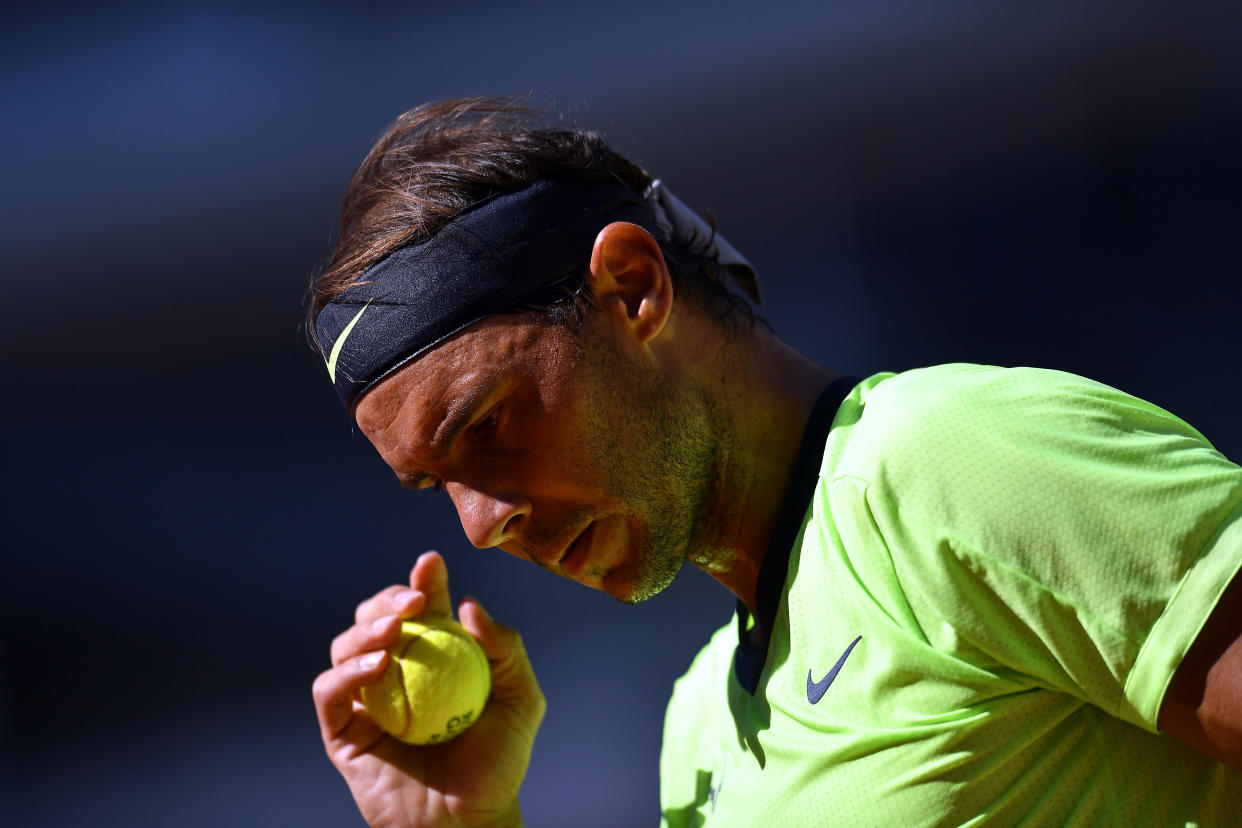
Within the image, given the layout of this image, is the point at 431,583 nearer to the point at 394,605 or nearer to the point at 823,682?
the point at 394,605

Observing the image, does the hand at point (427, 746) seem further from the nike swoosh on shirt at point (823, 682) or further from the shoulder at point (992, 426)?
the shoulder at point (992, 426)

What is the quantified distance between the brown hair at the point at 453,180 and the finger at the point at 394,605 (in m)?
0.51

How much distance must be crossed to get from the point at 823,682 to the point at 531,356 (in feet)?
A: 1.86

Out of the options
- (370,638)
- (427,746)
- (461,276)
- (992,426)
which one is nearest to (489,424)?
(461,276)

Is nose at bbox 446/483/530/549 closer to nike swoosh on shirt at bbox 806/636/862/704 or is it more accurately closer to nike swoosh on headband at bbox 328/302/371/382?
nike swoosh on headband at bbox 328/302/371/382

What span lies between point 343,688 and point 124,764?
259 cm

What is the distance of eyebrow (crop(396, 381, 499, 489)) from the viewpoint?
133 centimetres

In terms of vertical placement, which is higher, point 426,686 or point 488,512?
point 488,512

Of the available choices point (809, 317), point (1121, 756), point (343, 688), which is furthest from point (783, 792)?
point (809, 317)

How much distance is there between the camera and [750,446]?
4.65 feet

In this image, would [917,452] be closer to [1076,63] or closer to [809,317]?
[809,317]

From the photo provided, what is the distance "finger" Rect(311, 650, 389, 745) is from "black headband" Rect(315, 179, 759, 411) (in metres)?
0.46

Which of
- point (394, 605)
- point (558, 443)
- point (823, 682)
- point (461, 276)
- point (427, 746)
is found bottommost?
point (427, 746)

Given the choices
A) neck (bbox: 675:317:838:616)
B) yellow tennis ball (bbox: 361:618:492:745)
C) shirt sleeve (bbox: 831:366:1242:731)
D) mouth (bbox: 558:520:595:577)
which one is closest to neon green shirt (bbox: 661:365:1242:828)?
shirt sleeve (bbox: 831:366:1242:731)
